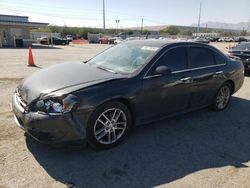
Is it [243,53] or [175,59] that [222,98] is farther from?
[243,53]

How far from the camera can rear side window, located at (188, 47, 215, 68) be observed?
4.74m

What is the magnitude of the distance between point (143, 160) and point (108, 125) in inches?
28.8

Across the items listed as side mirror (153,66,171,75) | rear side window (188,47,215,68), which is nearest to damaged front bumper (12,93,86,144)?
side mirror (153,66,171,75)

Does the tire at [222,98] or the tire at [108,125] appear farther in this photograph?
the tire at [222,98]

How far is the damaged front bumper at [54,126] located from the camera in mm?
3133

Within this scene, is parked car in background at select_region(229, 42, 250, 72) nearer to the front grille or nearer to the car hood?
the car hood

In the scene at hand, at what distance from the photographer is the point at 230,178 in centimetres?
312

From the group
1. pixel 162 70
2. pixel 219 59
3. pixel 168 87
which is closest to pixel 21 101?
pixel 162 70

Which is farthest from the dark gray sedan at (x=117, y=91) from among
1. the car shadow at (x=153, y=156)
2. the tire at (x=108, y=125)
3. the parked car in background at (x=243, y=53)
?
the parked car in background at (x=243, y=53)

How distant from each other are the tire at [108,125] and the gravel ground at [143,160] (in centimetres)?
15

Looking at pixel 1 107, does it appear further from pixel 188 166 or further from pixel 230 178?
pixel 230 178

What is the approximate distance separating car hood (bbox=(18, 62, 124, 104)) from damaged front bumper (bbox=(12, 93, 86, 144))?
298 millimetres

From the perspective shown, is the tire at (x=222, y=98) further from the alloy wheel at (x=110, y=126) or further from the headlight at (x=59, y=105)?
the headlight at (x=59, y=105)

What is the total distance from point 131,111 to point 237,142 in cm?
191
